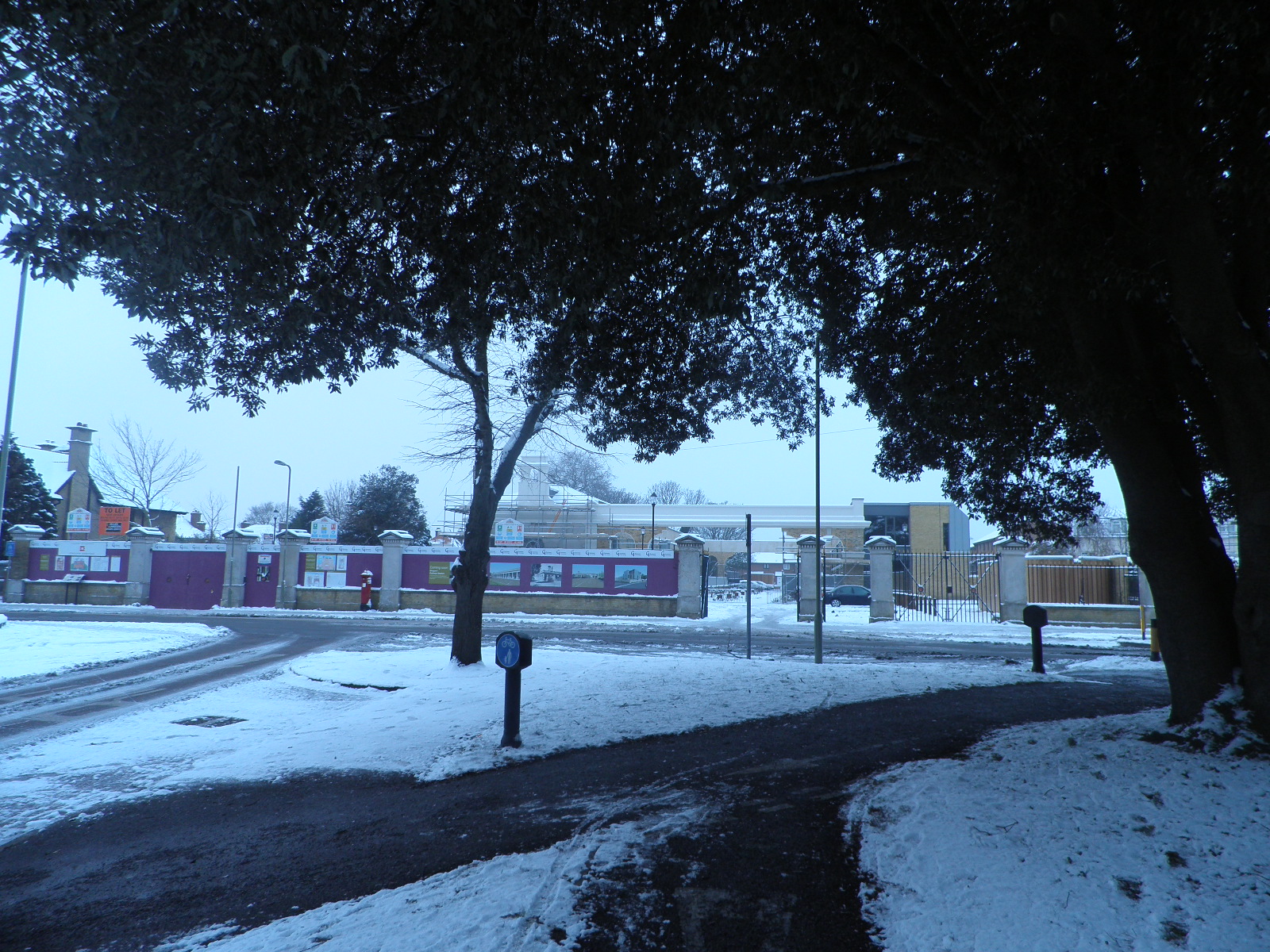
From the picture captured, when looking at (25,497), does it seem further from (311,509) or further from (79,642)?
(79,642)

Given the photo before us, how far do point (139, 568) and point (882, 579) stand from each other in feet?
100

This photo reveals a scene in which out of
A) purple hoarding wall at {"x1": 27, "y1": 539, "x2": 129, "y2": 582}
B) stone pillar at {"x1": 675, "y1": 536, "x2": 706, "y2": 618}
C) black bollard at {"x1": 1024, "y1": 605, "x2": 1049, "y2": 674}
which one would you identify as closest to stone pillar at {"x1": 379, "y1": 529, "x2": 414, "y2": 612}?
stone pillar at {"x1": 675, "y1": 536, "x2": 706, "y2": 618}

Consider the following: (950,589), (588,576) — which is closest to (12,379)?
(588,576)

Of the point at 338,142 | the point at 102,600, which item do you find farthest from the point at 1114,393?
the point at 102,600

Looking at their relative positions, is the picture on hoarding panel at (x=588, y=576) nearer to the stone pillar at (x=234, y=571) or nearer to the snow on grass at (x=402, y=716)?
the stone pillar at (x=234, y=571)

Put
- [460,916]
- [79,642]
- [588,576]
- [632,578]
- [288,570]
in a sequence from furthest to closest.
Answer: [288,570] < [588,576] < [632,578] < [79,642] < [460,916]

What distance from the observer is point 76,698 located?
10680mm

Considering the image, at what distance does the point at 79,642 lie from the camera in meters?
17.3

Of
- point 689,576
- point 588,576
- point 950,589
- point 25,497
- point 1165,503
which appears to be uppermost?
point 25,497

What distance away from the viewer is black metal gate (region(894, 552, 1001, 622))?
26.5m

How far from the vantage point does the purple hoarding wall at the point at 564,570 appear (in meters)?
29.3

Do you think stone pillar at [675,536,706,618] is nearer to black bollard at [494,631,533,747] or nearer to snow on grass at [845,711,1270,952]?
black bollard at [494,631,533,747]

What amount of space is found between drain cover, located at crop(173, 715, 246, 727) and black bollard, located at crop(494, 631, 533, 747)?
3769mm

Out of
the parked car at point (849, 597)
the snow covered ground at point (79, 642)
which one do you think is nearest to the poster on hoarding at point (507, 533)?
the snow covered ground at point (79, 642)
